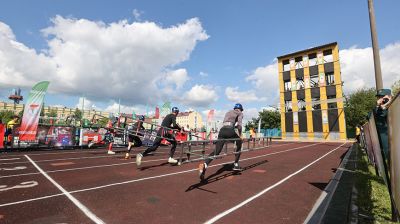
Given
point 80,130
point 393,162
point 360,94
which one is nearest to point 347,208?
point 393,162

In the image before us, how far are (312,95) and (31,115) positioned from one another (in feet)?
147

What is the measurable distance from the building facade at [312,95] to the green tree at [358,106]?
872 inches

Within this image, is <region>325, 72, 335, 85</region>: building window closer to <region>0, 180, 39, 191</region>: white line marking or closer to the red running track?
the red running track

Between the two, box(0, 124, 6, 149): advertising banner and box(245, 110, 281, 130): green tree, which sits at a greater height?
box(245, 110, 281, 130): green tree

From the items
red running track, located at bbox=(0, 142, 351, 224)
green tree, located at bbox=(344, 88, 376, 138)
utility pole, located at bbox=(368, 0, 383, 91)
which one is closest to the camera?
red running track, located at bbox=(0, 142, 351, 224)

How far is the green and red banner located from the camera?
559 inches

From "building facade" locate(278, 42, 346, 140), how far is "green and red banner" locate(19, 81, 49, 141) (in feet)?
141

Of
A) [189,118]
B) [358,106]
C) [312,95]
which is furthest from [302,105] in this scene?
[189,118]

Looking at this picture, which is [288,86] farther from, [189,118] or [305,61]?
[189,118]

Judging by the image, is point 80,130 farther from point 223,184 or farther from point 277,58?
point 277,58

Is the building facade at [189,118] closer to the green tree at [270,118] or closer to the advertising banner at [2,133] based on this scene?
the green tree at [270,118]

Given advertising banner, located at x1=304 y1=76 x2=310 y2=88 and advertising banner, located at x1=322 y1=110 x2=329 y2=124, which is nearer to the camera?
advertising banner, located at x1=322 y1=110 x2=329 y2=124

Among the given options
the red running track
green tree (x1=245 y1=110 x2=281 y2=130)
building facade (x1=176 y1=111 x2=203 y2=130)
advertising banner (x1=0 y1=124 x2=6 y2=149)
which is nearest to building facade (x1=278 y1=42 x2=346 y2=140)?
green tree (x1=245 y1=110 x2=281 y2=130)

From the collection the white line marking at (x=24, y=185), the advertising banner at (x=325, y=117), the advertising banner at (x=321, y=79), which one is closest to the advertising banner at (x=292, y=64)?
the advertising banner at (x=321, y=79)
